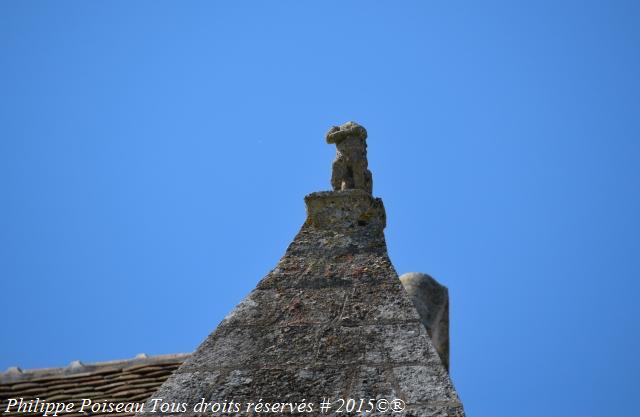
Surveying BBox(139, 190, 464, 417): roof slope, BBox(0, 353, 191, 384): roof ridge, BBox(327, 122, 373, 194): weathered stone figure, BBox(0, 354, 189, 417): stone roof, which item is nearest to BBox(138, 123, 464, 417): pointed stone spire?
BBox(139, 190, 464, 417): roof slope

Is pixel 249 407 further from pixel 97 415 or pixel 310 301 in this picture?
pixel 97 415

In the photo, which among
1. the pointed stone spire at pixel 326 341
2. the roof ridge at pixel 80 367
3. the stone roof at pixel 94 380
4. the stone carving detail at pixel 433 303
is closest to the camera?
the pointed stone spire at pixel 326 341

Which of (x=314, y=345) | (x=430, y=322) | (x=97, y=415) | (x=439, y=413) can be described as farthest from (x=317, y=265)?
(x=430, y=322)

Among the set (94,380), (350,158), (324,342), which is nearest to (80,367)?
(94,380)

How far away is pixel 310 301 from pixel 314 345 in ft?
1.28

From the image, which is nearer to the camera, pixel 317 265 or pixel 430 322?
pixel 317 265

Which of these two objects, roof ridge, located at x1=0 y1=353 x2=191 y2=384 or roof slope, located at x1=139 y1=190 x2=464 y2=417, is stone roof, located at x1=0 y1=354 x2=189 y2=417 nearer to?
roof ridge, located at x1=0 y1=353 x2=191 y2=384

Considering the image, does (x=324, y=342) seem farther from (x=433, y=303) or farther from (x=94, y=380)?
(x=433, y=303)

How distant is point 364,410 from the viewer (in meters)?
2.88

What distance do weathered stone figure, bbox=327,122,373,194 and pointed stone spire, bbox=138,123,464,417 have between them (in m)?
0.59

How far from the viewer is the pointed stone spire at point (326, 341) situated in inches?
119

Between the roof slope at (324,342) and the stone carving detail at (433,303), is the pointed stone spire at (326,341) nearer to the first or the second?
the roof slope at (324,342)

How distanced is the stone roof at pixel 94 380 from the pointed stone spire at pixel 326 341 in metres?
2.52

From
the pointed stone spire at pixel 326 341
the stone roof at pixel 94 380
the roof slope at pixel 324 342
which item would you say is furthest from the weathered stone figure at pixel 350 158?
the stone roof at pixel 94 380
